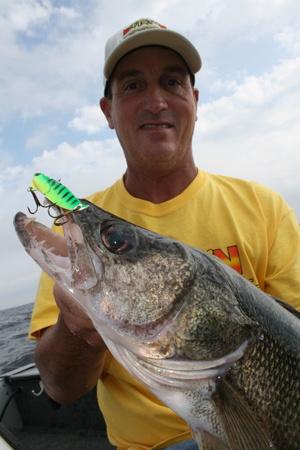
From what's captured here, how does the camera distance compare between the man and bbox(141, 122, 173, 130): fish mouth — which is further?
bbox(141, 122, 173, 130): fish mouth

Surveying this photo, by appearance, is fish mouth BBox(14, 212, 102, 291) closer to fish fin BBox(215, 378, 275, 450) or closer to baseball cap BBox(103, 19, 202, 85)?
fish fin BBox(215, 378, 275, 450)

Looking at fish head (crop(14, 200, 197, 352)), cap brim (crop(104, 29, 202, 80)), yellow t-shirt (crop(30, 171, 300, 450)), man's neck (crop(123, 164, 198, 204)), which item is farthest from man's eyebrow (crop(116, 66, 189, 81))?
fish head (crop(14, 200, 197, 352))

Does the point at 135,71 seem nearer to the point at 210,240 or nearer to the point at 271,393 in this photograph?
the point at 210,240

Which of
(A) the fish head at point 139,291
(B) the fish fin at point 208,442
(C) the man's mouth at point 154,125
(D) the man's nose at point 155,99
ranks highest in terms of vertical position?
(D) the man's nose at point 155,99

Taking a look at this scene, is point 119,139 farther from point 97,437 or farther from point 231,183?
point 97,437

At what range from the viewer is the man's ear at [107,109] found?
324cm

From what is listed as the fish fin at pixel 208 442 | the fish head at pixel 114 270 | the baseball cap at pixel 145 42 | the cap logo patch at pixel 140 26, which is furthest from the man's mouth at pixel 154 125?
the fish fin at pixel 208 442

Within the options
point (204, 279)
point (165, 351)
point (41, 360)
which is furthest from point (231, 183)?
point (41, 360)

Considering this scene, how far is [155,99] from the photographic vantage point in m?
2.73

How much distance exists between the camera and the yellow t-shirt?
232 cm

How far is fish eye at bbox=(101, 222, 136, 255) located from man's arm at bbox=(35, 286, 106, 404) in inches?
14.8

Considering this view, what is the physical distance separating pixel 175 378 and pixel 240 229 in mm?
1522

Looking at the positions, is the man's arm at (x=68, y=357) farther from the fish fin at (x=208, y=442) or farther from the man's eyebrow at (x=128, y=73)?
the man's eyebrow at (x=128, y=73)

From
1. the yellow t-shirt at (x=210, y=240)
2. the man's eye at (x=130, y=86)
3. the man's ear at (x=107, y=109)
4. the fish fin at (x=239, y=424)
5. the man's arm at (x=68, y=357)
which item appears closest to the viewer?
the fish fin at (x=239, y=424)
